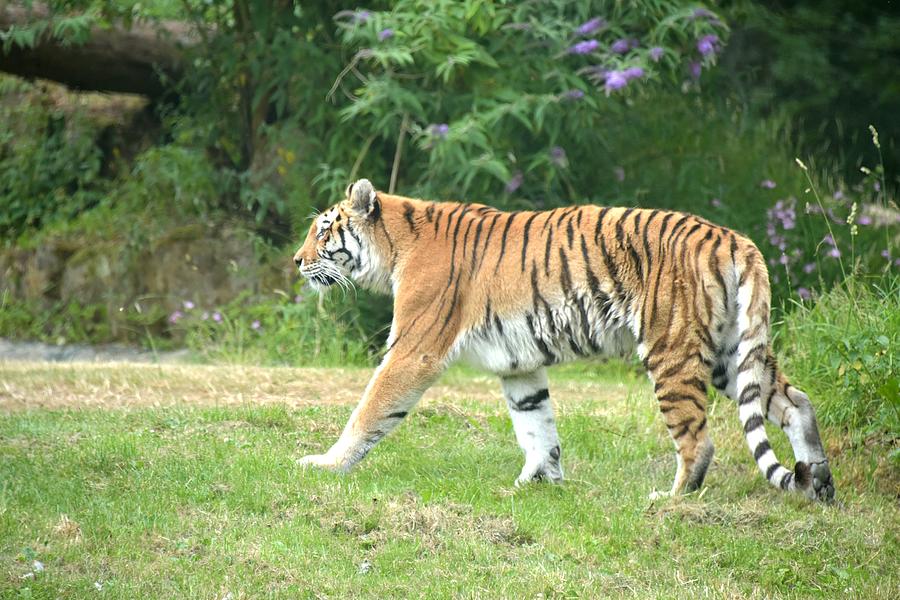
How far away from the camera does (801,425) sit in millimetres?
6613

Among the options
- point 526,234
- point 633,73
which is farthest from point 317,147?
point 526,234

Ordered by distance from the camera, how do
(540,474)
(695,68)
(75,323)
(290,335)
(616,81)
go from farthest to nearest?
(75,323) < (695,68) < (290,335) < (616,81) < (540,474)

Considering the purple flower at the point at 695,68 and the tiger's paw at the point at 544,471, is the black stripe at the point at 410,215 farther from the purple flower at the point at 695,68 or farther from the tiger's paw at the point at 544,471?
the purple flower at the point at 695,68

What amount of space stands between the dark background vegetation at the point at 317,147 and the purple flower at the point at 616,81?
46mm

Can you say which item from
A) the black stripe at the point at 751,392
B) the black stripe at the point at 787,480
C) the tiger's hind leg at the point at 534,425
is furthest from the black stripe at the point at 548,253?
the black stripe at the point at 787,480

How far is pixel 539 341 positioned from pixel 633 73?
4247 mm

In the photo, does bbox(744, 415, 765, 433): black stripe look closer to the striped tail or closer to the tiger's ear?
the striped tail

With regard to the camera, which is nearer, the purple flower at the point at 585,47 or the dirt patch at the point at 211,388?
the dirt patch at the point at 211,388

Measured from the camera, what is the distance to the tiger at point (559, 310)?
642cm

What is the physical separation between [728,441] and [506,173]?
11.3 feet

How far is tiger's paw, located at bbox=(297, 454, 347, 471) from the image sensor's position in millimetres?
6754

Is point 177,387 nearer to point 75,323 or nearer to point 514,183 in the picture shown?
point 514,183

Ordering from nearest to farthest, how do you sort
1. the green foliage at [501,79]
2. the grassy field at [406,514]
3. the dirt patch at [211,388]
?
the grassy field at [406,514] → the dirt patch at [211,388] → the green foliage at [501,79]

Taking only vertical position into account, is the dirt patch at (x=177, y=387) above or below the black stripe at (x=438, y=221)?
below
